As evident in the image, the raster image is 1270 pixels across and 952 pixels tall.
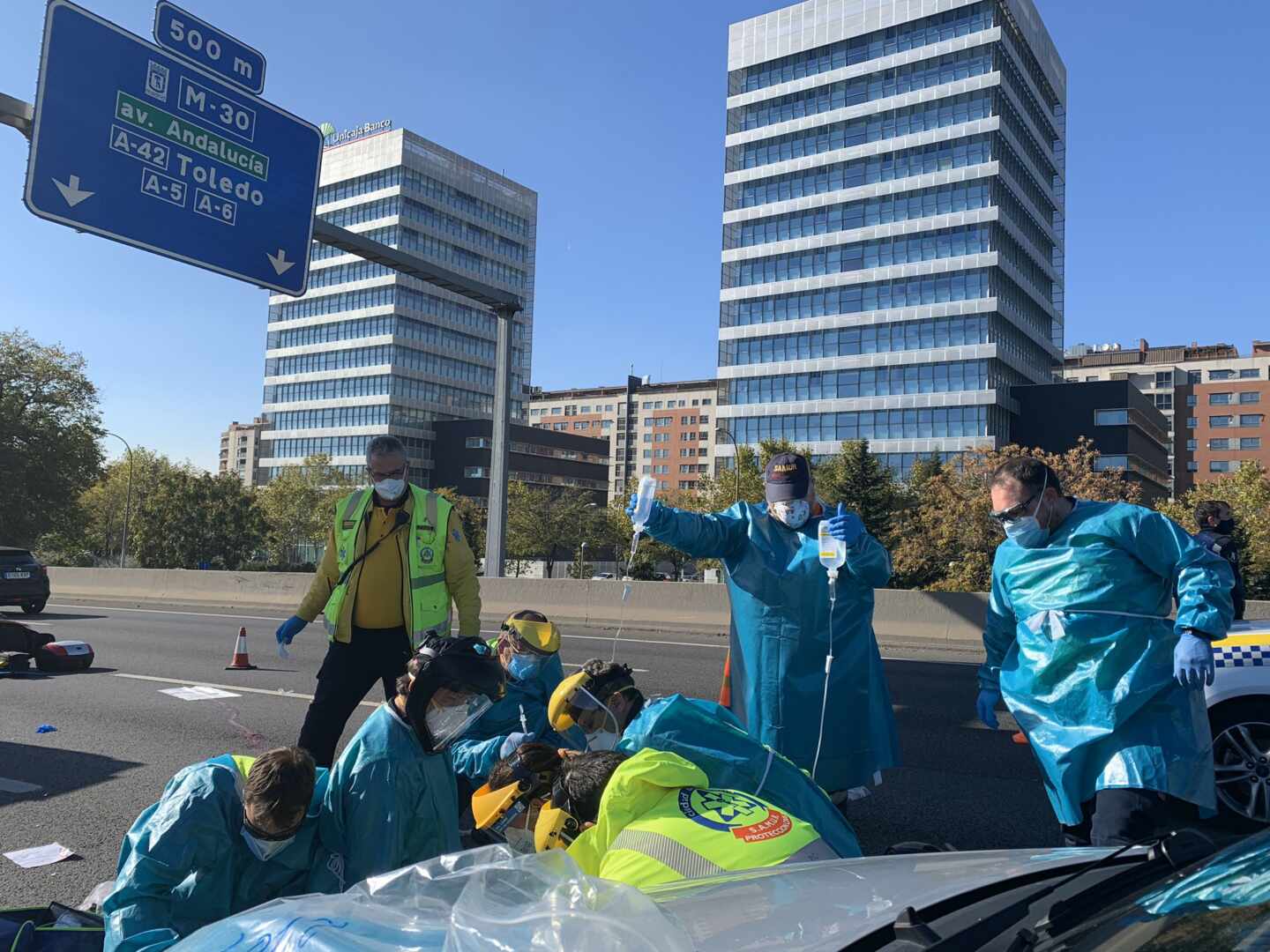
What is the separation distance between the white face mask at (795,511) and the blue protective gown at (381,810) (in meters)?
2.08

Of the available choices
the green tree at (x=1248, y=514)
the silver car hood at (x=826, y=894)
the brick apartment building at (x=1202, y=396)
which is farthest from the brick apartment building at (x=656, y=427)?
the silver car hood at (x=826, y=894)

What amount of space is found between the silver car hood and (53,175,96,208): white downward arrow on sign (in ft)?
31.1

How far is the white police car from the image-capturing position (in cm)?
489

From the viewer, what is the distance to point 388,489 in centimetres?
526

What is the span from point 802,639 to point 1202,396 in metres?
127

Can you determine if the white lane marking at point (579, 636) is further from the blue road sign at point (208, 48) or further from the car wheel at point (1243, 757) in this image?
the blue road sign at point (208, 48)

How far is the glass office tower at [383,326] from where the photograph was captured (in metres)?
99.4

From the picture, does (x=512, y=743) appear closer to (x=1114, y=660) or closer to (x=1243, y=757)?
(x=1114, y=660)

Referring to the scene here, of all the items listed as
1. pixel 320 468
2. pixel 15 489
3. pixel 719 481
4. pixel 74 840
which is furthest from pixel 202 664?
pixel 320 468

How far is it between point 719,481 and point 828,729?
5620cm

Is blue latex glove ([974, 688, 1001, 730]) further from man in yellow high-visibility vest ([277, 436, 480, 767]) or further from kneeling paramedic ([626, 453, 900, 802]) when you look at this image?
man in yellow high-visibility vest ([277, 436, 480, 767])

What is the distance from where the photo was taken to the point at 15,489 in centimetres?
4912

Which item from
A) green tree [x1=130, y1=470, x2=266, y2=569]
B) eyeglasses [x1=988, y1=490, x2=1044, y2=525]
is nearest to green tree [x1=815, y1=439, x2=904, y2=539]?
green tree [x1=130, y1=470, x2=266, y2=569]

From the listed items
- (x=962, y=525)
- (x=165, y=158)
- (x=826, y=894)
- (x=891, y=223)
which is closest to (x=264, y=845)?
(x=826, y=894)
